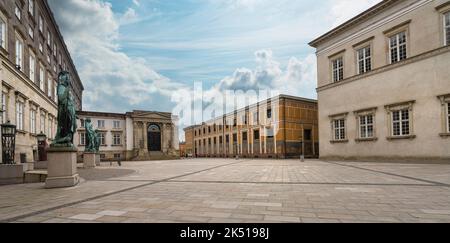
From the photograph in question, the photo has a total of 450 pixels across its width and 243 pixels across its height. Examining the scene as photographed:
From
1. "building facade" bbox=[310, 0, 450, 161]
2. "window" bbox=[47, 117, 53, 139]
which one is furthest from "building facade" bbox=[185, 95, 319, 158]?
"window" bbox=[47, 117, 53, 139]

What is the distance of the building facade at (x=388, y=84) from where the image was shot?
2045 cm

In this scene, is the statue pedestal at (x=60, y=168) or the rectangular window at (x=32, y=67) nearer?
the statue pedestal at (x=60, y=168)

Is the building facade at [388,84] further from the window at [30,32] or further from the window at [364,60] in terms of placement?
the window at [30,32]

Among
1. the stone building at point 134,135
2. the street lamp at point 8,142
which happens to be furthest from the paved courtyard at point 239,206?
the stone building at point 134,135

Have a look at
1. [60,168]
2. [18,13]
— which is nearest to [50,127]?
[18,13]

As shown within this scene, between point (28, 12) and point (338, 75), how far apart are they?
31.7m

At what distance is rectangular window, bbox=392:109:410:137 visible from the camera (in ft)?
75.0

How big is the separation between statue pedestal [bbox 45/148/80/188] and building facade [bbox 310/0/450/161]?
24.4 metres

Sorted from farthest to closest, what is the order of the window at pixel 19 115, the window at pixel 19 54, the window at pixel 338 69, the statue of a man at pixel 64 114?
the window at pixel 338 69
the window at pixel 19 54
the window at pixel 19 115
the statue of a man at pixel 64 114

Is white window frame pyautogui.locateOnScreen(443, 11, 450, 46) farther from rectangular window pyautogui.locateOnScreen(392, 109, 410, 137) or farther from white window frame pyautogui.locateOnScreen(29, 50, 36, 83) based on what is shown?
white window frame pyautogui.locateOnScreen(29, 50, 36, 83)

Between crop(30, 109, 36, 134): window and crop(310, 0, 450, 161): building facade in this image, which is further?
crop(30, 109, 36, 134): window

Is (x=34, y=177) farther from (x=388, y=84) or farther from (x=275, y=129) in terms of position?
(x=275, y=129)

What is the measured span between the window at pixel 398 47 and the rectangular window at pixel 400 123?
4.75 meters
